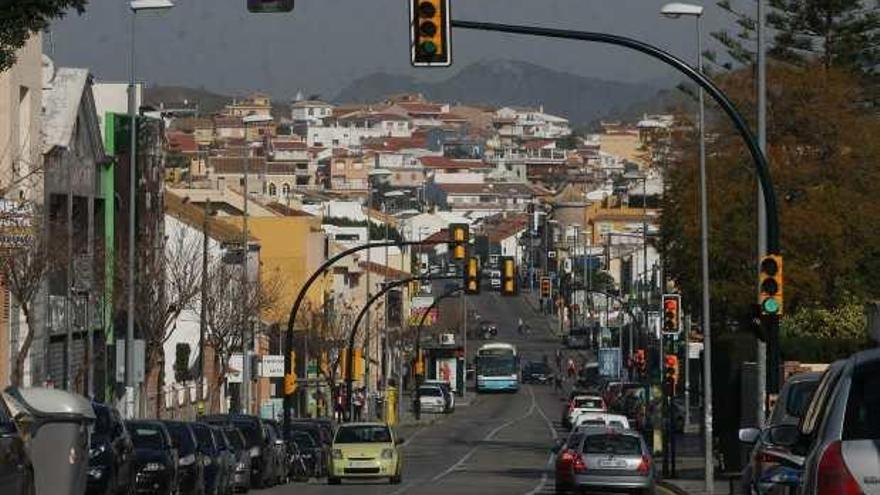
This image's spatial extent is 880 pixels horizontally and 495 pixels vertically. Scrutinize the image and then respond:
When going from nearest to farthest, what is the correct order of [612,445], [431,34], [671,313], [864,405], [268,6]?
[864,405]
[268,6]
[431,34]
[612,445]
[671,313]

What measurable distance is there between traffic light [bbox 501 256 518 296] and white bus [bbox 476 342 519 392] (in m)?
68.0

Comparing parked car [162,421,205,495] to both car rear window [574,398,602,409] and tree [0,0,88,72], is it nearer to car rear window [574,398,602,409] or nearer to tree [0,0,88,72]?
tree [0,0,88,72]

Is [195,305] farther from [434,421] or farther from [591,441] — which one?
[591,441]

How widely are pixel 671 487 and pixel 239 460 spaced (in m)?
8.90

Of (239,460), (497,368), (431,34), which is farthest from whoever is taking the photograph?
(497,368)

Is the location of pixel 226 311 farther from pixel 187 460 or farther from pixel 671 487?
pixel 187 460

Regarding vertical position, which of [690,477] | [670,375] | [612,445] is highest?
[670,375]

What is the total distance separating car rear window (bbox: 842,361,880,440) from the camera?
12.5m

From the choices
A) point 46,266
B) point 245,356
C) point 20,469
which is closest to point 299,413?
point 245,356

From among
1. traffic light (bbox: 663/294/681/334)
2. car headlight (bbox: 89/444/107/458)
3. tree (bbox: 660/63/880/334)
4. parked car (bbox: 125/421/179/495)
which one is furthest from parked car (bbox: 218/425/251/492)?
tree (bbox: 660/63/880/334)

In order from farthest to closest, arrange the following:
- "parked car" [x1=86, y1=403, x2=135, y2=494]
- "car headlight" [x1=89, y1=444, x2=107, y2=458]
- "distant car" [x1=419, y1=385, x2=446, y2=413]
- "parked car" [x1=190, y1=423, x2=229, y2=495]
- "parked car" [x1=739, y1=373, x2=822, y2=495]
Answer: "distant car" [x1=419, y1=385, x2=446, y2=413], "parked car" [x1=190, y1=423, x2=229, y2=495], "car headlight" [x1=89, y1=444, x2=107, y2=458], "parked car" [x1=86, y1=403, x2=135, y2=494], "parked car" [x1=739, y1=373, x2=822, y2=495]

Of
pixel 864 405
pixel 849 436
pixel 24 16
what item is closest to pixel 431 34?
pixel 24 16

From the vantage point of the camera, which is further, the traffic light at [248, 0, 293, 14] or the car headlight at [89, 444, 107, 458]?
the car headlight at [89, 444, 107, 458]

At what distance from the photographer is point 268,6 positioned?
22547 mm
